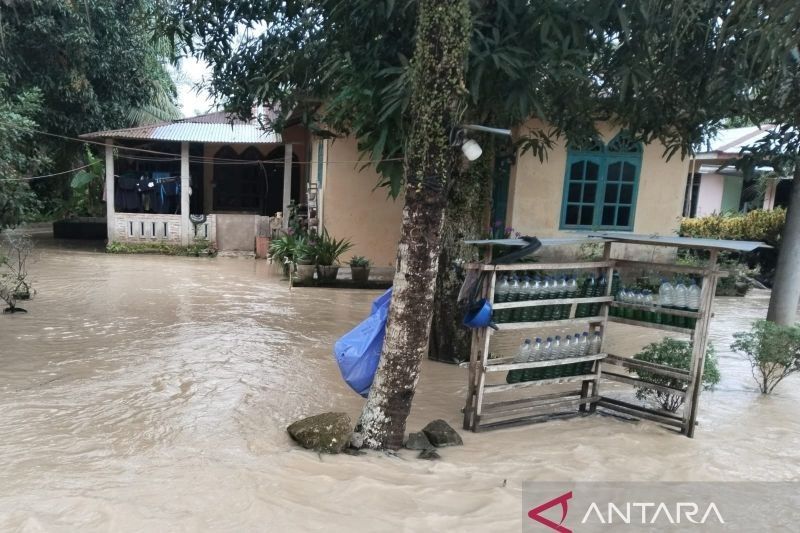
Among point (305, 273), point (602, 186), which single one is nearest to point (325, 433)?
point (305, 273)

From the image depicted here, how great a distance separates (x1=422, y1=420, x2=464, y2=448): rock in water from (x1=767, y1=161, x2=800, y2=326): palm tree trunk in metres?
4.97

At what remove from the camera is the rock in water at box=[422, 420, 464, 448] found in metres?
4.35

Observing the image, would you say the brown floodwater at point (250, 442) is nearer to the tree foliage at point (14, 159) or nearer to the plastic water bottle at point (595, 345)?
the plastic water bottle at point (595, 345)

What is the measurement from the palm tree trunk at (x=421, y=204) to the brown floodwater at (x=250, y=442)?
1.23 ft

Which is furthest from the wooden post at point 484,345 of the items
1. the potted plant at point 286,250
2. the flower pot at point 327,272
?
the potted plant at point 286,250

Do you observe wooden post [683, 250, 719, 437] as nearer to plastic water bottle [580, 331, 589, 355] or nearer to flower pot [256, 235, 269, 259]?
plastic water bottle [580, 331, 589, 355]

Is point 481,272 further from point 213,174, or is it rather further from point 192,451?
point 213,174

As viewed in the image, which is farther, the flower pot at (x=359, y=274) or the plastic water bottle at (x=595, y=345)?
the flower pot at (x=359, y=274)

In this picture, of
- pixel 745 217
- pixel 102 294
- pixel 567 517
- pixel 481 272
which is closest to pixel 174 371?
pixel 481 272

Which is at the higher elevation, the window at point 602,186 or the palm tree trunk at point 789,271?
the window at point 602,186

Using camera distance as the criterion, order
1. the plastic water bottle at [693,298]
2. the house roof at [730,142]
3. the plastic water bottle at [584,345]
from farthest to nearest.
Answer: the house roof at [730,142] → the plastic water bottle at [584,345] → the plastic water bottle at [693,298]

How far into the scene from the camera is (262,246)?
15602 millimetres

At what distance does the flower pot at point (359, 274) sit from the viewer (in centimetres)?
1124

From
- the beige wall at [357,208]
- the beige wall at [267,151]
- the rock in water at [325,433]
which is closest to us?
the rock in water at [325,433]
